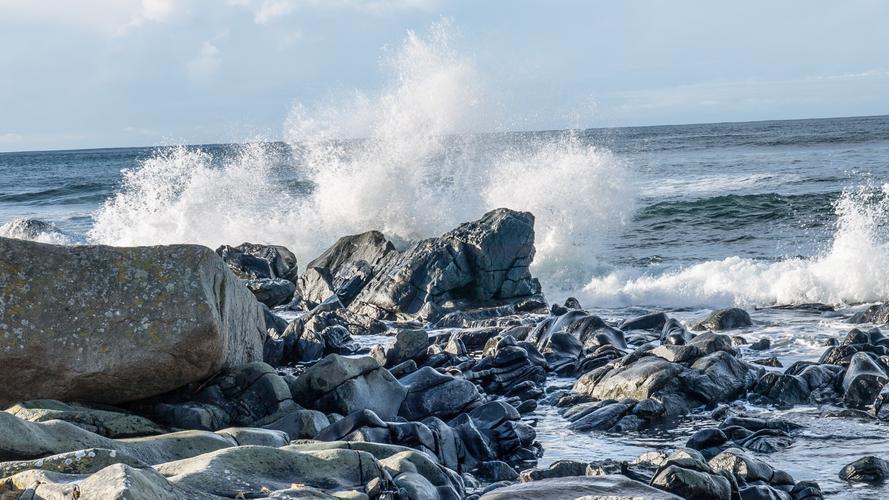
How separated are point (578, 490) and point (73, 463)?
2442 mm

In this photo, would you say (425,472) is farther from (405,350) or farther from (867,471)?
(405,350)

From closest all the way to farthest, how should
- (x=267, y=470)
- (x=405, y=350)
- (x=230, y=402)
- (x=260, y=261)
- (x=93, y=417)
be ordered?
1. (x=267, y=470)
2. (x=93, y=417)
3. (x=230, y=402)
4. (x=405, y=350)
5. (x=260, y=261)

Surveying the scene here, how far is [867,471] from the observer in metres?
6.88

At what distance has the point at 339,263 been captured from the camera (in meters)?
18.5

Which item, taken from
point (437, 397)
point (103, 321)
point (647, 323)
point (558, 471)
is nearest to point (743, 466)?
point (558, 471)

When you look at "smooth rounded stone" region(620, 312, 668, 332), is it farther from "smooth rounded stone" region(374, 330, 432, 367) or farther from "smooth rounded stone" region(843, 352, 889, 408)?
"smooth rounded stone" region(843, 352, 889, 408)

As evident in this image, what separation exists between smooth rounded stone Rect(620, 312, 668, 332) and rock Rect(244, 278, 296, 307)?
6.00 metres

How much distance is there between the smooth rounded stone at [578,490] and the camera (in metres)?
4.97

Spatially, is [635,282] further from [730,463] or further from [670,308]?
[730,463]

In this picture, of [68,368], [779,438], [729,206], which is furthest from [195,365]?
[729,206]

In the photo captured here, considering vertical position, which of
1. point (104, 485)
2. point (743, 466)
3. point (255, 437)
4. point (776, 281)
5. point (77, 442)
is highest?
point (104, 485)

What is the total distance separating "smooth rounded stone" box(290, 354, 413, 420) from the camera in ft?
27.2

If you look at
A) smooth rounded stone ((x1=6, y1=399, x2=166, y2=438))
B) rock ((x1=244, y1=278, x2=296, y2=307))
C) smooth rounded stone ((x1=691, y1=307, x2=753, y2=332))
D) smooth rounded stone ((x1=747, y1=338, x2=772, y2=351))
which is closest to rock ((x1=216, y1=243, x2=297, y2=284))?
rock ((x1=244, y1=278, x2=296, y2=307))

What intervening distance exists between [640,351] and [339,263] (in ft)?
29.0
